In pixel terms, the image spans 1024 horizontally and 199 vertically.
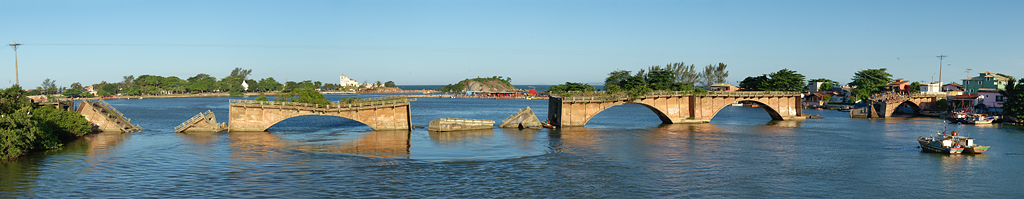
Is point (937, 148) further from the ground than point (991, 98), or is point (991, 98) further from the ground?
point (991, 98)

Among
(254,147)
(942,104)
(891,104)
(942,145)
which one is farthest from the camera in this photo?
(942,104)

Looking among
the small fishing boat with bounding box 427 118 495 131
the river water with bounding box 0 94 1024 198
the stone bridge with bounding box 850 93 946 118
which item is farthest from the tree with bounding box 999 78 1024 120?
the small fishing boat with bounding box 427 118 495 131

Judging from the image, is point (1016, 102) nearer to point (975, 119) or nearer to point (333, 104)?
point (975, 119)

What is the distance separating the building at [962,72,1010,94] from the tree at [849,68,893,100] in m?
28.5

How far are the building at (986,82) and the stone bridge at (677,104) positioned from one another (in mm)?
54348

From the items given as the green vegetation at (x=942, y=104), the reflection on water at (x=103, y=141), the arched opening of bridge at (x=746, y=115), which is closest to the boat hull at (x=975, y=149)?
the arched opening of bridge at (x=746, y=115)

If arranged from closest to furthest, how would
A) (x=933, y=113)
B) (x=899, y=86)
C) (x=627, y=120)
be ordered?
1. (x=627, y=120)
2. (x=933, y=113)
3. (x=899, y=86)

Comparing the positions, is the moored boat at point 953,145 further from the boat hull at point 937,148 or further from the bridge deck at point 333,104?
the bridge deck at point 333,104

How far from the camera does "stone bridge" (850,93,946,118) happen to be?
345ft

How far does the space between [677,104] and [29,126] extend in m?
72.3

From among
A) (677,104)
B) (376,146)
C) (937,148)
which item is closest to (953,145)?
(937,148)

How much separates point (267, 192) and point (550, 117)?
50.7 metres

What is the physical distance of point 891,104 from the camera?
106 m

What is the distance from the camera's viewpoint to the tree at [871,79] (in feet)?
515
